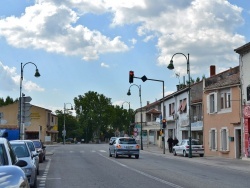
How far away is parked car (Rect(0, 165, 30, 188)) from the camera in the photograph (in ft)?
16.3

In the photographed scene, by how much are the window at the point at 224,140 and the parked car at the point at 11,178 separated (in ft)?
110

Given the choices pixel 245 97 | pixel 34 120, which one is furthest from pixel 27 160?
pixel 34 120

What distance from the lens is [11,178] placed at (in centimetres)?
520

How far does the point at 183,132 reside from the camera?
54219 mm

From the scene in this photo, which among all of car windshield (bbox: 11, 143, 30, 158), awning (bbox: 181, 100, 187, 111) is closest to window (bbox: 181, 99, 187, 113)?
awning (bbox: 181, 100, 187, 111)

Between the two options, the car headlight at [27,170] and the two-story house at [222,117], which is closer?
the car headlight at [27,170]

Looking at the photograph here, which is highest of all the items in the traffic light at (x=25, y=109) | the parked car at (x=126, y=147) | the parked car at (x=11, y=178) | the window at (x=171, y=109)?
A: the window at (x=171, y=109)

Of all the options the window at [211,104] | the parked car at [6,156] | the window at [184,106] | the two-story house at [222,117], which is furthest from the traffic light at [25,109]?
the parked car at [6,156]

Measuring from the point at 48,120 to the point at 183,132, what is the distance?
156 ft

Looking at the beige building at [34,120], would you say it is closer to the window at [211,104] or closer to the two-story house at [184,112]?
the two-story house at [184,112]

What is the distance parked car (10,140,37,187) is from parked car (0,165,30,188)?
7.87 meters

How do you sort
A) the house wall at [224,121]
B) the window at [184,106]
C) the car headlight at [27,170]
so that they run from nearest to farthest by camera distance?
the car headlight at [27,170] → the house wall at [224,121] → the window at [184,106]

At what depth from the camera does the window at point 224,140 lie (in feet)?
124

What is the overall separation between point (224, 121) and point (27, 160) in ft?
87.6
